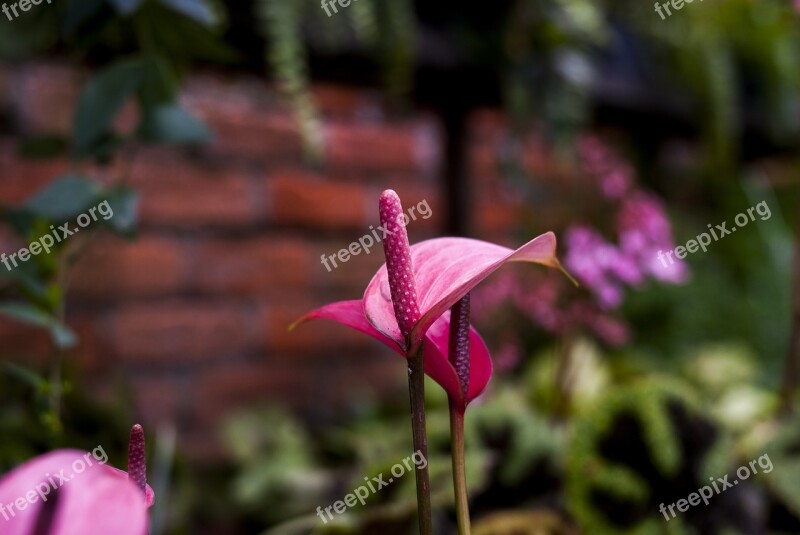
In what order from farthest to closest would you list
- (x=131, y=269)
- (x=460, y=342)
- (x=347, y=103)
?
(x=347, y=103)
(x=131, y=269)
(x=460, y=342)

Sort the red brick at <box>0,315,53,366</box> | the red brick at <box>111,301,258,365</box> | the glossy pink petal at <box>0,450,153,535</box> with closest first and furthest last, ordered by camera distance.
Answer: the glossy pink petal at <box>0,450,153,535</box> < the red brick at <box>0,315,53,366</box> < the red brick at <box>111,301,258,365</box>

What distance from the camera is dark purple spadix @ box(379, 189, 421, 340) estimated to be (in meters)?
0.25

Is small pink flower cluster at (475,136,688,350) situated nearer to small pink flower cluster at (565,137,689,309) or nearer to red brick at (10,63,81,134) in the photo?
small pink flower cluster at (565,137,689,309)

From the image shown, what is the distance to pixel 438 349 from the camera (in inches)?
10.2

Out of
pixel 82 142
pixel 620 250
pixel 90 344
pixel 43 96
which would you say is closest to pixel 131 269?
pixel 90 344

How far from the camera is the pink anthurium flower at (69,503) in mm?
169

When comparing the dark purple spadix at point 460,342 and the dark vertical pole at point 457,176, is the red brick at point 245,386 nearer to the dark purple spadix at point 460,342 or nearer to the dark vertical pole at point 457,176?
the dark vertical pole at point 457,176

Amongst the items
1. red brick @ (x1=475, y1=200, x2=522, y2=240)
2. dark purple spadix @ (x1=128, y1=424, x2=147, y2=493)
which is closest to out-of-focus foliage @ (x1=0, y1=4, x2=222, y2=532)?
dark purple spadix @ (x1=128, y1=424, x2=147, y2=493)

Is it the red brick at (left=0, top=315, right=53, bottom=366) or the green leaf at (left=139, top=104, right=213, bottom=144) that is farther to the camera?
the red brick at (left=0, top=315, right=53, bottom=366)

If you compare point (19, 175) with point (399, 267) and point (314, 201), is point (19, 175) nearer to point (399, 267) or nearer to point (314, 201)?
point (314, 201)

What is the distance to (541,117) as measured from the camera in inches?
36.7

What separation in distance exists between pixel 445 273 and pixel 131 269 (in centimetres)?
83

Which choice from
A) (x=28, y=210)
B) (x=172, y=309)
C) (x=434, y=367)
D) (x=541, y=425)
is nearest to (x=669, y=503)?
(x=541, y=425)

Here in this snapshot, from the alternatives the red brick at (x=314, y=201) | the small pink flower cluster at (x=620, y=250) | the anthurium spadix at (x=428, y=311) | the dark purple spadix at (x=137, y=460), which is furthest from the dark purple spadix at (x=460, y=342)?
the red brick at (x=314, y=201)
